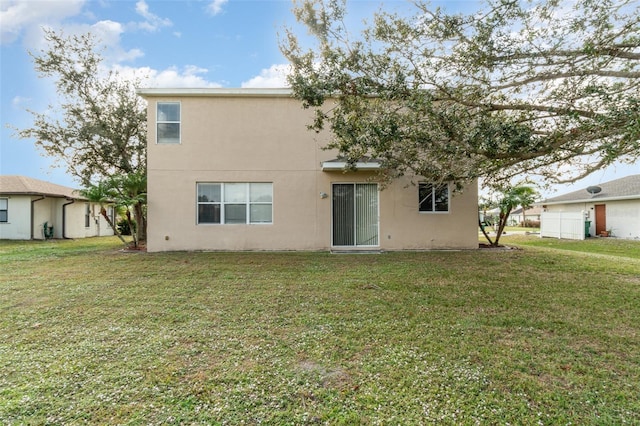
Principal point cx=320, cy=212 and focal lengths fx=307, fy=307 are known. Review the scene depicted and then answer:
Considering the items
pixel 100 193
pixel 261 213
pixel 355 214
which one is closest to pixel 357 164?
pixel 355 214

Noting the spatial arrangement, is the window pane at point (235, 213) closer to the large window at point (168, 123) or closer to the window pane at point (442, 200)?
the large window at point (168, 123)

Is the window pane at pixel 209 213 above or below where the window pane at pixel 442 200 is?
below

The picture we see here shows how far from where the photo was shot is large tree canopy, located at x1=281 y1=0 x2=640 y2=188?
18.0ft

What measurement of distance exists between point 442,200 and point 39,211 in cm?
2229

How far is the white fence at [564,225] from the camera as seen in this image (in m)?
17.3

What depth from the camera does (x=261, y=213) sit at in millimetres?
11531

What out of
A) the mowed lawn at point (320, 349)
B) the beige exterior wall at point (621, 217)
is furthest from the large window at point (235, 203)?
the beige exterior wall at point (621, 217)

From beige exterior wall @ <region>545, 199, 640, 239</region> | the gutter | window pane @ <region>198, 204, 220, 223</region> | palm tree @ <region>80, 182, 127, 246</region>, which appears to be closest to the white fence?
beige exterior wall @ <region>545, 199, 640, 239</region>

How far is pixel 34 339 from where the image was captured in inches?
153

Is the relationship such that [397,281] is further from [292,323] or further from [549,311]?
[292,323]

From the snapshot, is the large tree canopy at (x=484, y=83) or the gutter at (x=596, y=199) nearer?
the large tree canopy at (x=484, y=83)

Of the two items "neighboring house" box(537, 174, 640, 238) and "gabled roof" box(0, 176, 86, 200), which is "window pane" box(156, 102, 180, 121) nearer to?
"gabled roof" box(0, 176, 86, 200)

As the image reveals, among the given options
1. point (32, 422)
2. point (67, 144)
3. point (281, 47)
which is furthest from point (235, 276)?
point (67, 144)

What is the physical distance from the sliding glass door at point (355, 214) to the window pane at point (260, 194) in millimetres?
2452
